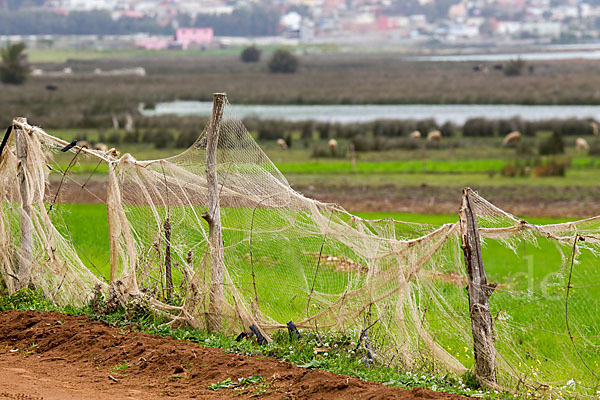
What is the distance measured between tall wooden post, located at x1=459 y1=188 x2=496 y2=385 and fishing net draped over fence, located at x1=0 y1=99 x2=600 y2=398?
0.25 ft

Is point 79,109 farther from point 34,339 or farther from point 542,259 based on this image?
point 34,339

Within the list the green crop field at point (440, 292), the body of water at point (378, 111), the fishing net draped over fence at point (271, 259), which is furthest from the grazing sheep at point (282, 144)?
the fishing net draped over fence at point (271, 259)

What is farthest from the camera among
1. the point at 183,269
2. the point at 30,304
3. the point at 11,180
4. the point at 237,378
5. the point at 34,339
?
the point at 11,180

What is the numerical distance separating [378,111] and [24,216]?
68.8m

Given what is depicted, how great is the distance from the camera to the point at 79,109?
219 feet

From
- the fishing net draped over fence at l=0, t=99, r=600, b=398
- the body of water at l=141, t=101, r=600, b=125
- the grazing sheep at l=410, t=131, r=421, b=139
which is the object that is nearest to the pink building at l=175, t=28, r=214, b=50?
the body of water at l=141, t=101, r=600, b=125

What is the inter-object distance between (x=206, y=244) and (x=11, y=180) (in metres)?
3.35

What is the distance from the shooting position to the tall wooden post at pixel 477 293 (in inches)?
314

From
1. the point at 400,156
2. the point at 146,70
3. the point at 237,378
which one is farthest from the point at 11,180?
the point at 146,70

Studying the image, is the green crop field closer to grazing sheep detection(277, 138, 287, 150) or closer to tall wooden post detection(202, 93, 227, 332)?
tall wooden post detection(202, 93, 227, 332)

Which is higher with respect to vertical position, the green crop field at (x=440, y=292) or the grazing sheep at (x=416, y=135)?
the green crop field at (x=440, y=292)

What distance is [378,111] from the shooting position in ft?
259

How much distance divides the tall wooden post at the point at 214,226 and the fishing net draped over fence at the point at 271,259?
22mm

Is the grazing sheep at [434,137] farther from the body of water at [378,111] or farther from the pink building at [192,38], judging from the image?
the pink building at [192,38]
